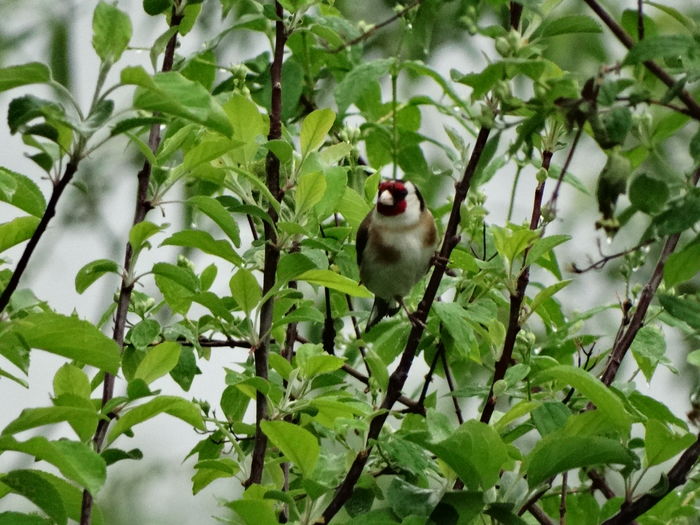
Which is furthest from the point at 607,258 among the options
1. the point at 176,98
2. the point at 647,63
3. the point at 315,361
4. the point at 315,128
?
the point at 315,128

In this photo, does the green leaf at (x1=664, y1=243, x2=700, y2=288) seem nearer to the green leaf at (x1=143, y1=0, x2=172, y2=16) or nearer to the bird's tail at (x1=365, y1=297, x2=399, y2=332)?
the green leaf at (x1=143, y1=0, x2=172, y2=16)

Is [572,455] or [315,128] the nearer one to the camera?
[572,455]

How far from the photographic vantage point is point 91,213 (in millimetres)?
3652

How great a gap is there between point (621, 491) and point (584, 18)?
2467 millimetres

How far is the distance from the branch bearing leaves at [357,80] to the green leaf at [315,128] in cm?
18

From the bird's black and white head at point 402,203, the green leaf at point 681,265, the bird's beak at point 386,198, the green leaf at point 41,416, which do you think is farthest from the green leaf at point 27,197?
the bird's black and white head at point 402,203

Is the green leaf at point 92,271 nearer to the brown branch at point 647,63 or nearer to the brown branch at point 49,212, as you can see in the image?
the brown branch at point 49,212

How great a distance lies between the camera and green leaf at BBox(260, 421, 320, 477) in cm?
180

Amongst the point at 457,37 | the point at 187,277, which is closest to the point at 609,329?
the point at 457,37

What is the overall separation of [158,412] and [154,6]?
72 centimetres

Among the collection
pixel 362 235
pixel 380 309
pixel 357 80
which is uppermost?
pixel 362 235

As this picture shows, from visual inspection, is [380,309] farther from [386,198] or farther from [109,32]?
[109,32]

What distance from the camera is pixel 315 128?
7.19 feet

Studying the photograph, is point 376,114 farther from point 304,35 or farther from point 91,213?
point 91,213
